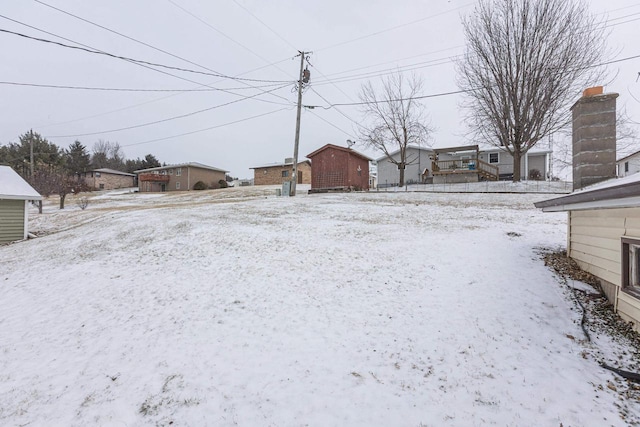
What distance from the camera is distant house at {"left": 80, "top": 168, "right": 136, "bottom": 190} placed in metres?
49.6

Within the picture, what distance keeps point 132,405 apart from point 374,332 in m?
3.22

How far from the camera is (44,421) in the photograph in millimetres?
3119

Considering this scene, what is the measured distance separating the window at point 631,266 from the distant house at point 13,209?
2091cm

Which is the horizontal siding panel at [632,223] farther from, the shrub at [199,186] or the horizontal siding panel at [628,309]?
the shrub at [199,186]

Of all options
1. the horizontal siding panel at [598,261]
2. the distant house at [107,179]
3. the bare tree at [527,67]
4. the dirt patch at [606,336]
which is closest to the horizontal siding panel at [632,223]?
the horizontal siding panel at [598,261]

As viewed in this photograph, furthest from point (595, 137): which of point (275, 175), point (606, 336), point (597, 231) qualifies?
point (275, 175)

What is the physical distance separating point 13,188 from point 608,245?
72.0 feet

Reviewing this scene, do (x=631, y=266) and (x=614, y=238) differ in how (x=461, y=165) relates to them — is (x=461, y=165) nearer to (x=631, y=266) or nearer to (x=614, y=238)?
(x=614, y=238)

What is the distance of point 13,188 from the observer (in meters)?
14.1

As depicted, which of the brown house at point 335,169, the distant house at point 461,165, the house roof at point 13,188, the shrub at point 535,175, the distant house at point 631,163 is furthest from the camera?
the shrub at point 535,175

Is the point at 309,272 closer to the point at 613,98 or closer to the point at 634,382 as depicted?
the point at 634,382

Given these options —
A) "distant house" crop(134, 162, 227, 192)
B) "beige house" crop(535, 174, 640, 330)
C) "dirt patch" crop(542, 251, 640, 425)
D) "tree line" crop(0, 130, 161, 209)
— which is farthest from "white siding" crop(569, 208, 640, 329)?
"distant house" crop(134, 162, 227, 192)

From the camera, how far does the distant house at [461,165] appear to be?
2673 centimetres

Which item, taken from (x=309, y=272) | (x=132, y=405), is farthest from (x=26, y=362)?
(x=309, y=272)
